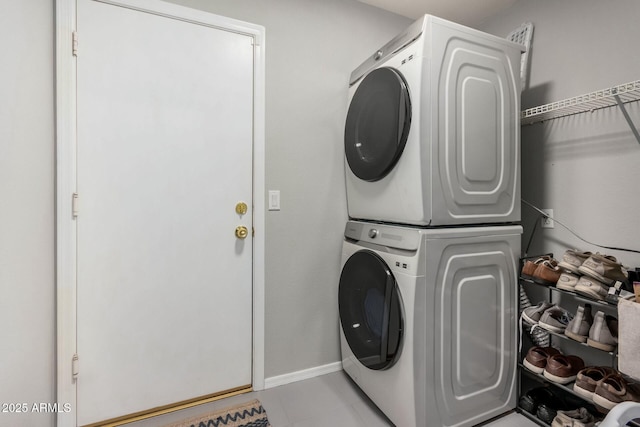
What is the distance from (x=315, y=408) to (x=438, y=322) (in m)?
0.86

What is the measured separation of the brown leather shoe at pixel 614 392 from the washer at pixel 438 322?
365mm

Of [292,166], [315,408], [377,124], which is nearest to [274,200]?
[292,166]

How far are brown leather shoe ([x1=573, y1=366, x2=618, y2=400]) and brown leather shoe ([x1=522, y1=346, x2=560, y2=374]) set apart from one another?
152 mm

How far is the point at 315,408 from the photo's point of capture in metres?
1.56

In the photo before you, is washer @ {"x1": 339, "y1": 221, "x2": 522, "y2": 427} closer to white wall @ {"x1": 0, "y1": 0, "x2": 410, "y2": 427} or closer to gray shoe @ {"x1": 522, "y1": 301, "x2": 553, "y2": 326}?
gray shoe @ {"x1": 522, "y1": 301, "x2": 553, "y2": 326}

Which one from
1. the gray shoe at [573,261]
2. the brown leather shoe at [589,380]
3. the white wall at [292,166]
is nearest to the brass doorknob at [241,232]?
the white wall at [292,166]

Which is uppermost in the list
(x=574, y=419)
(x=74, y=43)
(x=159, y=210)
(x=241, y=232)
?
(x=74, y=43)

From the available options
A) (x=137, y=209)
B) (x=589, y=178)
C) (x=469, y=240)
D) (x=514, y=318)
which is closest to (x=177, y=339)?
(x=137, y=209)

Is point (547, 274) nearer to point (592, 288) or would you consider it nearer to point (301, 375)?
point (592, 288)

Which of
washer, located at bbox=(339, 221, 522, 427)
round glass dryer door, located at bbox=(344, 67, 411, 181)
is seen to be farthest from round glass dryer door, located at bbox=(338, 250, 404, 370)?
round glass dryer door, located at bbox=(344, 67, 411, 181)

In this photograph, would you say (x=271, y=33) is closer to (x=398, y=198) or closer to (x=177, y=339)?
(x=398, y=198)

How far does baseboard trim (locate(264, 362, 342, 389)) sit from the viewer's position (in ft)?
5.72

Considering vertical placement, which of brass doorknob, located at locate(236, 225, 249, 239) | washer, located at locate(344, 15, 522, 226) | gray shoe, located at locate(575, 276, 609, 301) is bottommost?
gray shoe, located at locate(575, 276, 609, 301)

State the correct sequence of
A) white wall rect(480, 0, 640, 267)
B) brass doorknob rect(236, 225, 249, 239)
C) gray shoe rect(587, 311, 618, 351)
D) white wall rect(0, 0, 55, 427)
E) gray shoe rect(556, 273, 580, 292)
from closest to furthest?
white wall rect(0, 0, 55, 427) → gray shoe rect(587, 311, 618, 351) → gray shoe rect(556, 273, 580, 292) → white wall rect(480, 0, 640, 267) → brass doorknob rect(236, 225, 249, 239)
